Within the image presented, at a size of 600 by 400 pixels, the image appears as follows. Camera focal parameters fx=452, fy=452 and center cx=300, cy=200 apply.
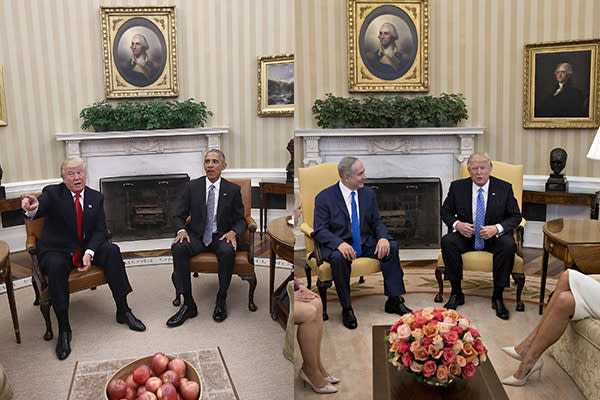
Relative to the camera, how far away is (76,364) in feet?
2.06

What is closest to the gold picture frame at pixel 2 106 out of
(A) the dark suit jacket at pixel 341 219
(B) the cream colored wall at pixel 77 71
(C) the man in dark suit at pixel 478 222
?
(B) the cream colored wall at pixel 77 71

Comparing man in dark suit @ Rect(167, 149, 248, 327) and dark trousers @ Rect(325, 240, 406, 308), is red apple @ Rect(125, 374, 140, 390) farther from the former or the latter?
dark trousers @ Rect(325, 240, 406, 308)

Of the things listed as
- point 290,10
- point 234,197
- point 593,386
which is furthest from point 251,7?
point 593,386

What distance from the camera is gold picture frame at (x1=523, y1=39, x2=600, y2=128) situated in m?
1.03

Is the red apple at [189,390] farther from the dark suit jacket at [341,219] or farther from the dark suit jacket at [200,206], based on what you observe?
the dark suit jacket at [341,219]

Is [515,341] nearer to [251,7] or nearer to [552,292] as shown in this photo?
[552,292]

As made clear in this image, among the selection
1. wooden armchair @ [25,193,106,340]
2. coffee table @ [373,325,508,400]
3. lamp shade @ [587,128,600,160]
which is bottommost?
coffee table @ [373,325,508,400]

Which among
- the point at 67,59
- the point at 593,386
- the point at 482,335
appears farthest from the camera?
the point at 482,335

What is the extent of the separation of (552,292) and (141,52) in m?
1.07

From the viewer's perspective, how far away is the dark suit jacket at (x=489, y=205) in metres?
1.05

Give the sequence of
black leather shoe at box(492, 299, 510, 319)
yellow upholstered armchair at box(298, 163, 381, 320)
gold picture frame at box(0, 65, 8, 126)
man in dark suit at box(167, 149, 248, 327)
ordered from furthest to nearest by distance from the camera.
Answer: black leather shoe at box(492, 299, 510, 319) < yellow upholstered armchair at box(298, 163, 381, 320) < man in dark suit at box(167, 149, 248, 327) < gold picture frame at box(0, 65, 8, 126)

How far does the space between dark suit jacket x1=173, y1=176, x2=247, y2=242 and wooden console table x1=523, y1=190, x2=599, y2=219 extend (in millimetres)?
707

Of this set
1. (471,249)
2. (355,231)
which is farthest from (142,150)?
(471,249)

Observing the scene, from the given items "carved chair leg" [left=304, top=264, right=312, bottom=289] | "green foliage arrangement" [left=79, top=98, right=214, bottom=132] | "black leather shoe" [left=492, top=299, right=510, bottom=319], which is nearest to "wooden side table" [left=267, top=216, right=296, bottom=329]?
"carved chair leg" [left=304, top=264, right=312, bottom=289]
